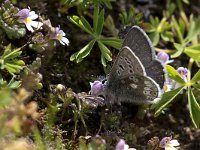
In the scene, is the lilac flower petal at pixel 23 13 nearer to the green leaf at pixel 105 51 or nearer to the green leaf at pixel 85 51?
the green leaf at pixel 85 51

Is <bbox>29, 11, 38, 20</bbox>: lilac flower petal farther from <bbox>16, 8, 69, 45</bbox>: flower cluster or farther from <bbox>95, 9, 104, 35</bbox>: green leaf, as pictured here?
<bbox>95, 9, 104, 35</bbox>: green leaf

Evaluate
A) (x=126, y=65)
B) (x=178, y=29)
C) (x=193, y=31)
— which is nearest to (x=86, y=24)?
(x=126, y=65)

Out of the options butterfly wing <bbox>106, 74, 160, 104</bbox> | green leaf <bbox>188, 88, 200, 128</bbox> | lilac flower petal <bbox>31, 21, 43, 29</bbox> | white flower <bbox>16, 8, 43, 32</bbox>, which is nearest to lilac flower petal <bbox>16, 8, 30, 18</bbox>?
white flower <bbox>16, 8, 43, 32</bbox>

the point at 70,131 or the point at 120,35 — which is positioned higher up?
the point at 120,35

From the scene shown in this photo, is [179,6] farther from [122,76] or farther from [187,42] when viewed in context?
[122,76]

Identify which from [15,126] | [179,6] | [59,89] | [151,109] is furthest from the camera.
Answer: [179,6]

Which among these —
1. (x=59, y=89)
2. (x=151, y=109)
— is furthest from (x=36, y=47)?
(x=151, y=109)

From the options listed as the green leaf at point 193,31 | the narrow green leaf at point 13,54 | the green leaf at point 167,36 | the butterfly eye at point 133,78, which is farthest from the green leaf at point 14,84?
the green leaf at point 193,31
